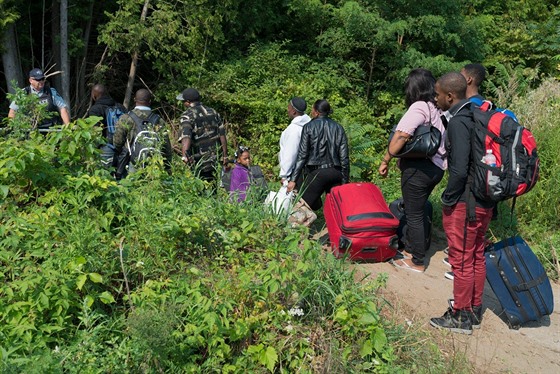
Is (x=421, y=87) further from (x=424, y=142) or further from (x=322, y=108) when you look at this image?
(x=322, y=108)

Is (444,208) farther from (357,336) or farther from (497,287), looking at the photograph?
(357,336)

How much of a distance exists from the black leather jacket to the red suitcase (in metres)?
0.58

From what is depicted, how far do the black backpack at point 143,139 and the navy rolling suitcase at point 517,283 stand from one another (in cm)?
341

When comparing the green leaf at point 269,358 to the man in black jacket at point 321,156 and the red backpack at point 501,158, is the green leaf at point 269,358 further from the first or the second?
the man in black jacket at point 321,156

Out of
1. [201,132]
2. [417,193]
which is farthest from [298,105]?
[417,193]

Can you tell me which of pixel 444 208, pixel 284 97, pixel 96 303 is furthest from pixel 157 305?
pixel 284 97

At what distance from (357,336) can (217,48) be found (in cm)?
839

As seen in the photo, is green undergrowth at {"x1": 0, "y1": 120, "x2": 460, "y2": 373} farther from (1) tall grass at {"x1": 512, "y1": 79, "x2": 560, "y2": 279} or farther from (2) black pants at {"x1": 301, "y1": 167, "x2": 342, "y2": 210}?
(1) tall grass at {"x1": 512, "y1": 79, "x2": 560, "y2": 279}

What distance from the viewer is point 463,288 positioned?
5426 millimetres

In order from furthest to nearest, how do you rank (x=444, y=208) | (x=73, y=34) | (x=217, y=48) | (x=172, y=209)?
(x=217, y=48), (x=73, y=34), (x=444, y=208), (x=172, y=209)

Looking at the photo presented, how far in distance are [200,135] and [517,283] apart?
12.5ft

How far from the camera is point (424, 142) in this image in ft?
19.9

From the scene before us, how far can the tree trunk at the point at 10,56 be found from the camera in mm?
9930

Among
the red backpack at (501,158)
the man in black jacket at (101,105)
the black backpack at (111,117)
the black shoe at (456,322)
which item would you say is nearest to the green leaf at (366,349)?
the black shoe at (456,322)
